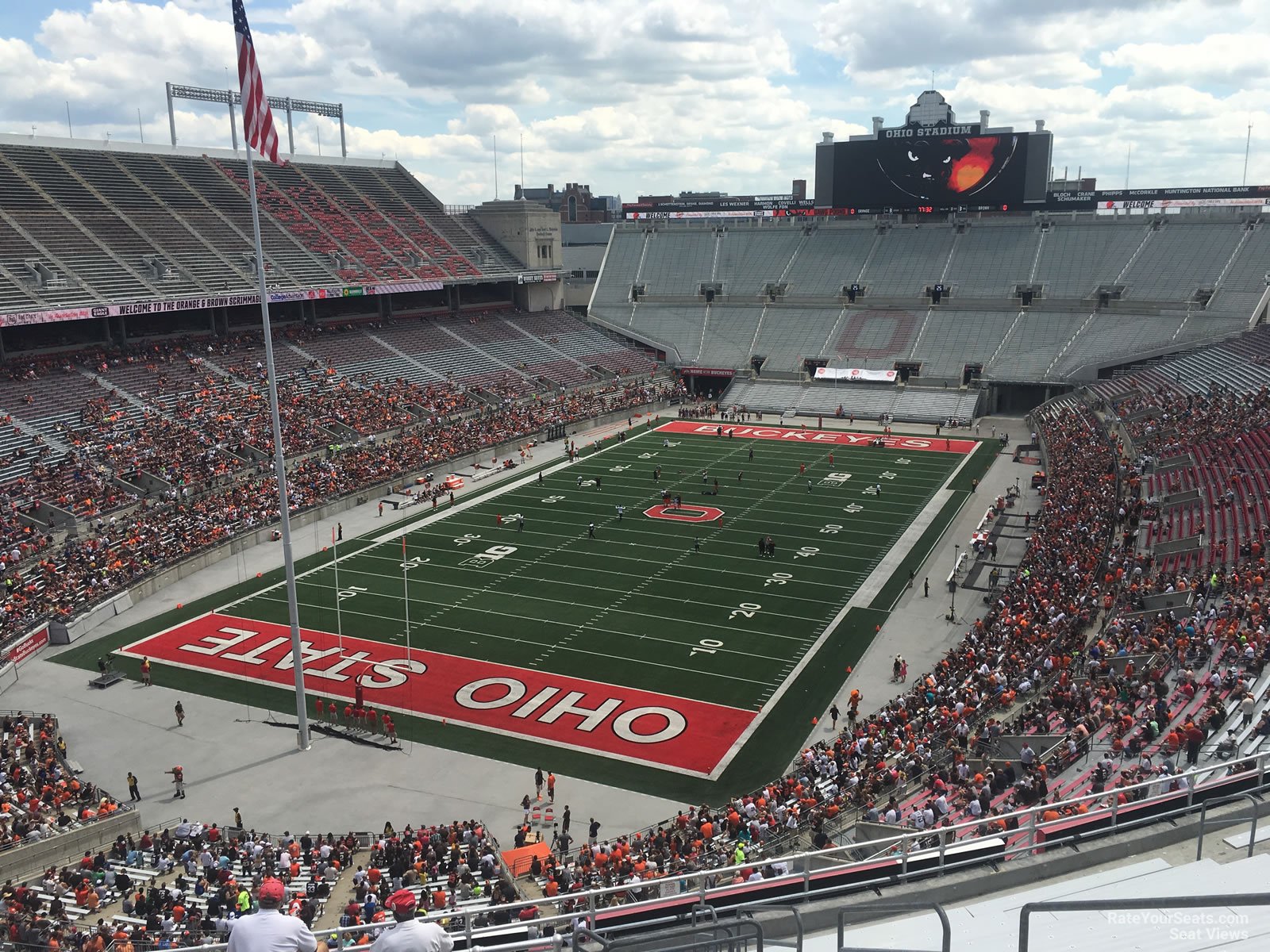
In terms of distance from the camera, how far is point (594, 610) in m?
27.9

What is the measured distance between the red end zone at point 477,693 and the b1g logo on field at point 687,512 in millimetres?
13643

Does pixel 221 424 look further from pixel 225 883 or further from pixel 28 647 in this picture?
pixel 225 883

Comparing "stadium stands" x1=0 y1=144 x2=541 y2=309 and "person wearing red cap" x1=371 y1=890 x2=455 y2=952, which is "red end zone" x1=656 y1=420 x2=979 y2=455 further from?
"person wearing red cap" x1=371 y1=890 x2=455 y2=952

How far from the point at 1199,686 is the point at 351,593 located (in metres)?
22.1

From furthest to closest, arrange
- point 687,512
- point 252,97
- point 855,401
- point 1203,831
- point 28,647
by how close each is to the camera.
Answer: point 855,401 < point 687,512 < point 28,647 < point 252,97 < point 1203,831

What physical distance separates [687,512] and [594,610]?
34.3 ft

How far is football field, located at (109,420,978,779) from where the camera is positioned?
2222cm

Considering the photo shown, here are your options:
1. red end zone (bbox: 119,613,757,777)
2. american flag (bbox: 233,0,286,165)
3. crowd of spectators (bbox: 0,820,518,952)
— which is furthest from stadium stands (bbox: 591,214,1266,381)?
crowd of spectators (bbox: 0,820,518,952)

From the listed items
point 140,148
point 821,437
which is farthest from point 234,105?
point 821,437

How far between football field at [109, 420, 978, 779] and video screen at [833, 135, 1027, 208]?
30801 mm

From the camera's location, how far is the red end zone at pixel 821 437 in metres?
49.1

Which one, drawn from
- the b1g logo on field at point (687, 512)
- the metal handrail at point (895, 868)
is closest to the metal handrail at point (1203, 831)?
the metal handrail at point (895, 868)

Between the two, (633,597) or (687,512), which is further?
(687,512)

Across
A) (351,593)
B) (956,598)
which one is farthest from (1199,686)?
(351,593)
